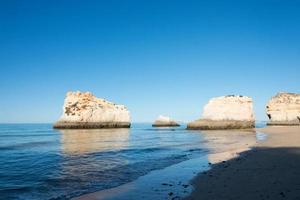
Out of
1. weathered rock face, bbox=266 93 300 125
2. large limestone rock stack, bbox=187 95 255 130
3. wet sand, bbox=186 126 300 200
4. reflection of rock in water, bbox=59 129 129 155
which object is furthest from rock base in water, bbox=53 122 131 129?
wet sand, bbox=186 126 300 200

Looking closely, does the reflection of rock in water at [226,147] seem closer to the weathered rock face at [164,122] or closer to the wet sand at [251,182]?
the wet sand at [251,182]

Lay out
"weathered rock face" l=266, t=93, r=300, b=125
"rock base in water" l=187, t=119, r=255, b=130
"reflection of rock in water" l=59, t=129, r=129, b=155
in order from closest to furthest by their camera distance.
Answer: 1. "reflection of rock in water" l=59, t=129, r=129, b=155
2. "rock base in water" l=187, t=119, r=255, b=130
3. "weathered rock face" l=266, t=93, r=300, b=125

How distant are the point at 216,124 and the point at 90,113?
34409 mm

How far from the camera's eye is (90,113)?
306ft

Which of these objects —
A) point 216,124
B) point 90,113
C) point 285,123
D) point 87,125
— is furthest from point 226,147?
point 285,123

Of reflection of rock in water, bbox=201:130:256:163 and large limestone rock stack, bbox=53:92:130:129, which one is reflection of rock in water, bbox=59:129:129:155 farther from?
large limestone rock stack, bbox=53:92:130:129

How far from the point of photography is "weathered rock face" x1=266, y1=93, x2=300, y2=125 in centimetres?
10156

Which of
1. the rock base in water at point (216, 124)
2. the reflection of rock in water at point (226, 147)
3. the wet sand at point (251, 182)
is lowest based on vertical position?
the wet sand at point (251, 182)

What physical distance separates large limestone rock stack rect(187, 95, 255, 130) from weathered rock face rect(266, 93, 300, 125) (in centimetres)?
2253

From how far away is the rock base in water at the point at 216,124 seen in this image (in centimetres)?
7969

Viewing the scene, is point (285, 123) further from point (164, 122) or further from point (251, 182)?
point (251, 182)

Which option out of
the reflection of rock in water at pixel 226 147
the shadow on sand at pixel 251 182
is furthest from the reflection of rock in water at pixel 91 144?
the shadow on sand at pixel 251 182

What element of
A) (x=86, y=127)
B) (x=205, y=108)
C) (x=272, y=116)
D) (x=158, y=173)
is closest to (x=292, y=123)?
(x=272, y=116)

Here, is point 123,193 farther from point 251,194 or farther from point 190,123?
point 190,123
